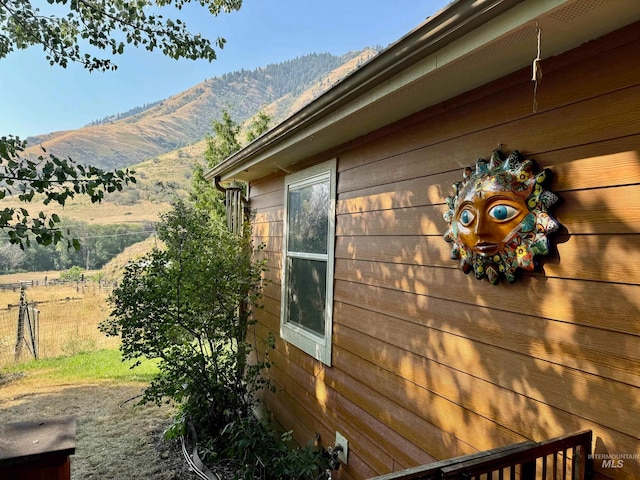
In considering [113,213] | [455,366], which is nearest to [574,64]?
[455,366]

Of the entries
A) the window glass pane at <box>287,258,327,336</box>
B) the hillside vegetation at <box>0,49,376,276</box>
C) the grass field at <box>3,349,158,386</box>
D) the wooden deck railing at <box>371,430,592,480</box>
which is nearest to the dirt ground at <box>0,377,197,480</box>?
the grass field at <box>3,349,158,386</box>

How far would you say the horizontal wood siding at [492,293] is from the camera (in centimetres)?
127

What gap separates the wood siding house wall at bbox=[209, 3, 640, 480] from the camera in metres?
1.27

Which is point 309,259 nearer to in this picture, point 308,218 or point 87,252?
point 308,218

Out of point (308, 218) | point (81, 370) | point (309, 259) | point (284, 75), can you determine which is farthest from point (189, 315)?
point (284, 75)

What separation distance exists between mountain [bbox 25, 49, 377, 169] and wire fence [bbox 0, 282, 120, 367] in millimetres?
36954

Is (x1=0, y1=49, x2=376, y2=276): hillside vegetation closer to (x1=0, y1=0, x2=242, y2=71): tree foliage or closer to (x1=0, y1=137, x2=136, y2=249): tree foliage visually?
(x1=0, y1=0, x2=242, y2=71): tree foliage

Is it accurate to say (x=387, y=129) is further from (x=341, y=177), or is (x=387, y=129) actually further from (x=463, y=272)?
(x=463, y=272)

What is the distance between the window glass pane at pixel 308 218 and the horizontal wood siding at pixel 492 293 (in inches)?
14.3

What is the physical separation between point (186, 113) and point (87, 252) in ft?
135

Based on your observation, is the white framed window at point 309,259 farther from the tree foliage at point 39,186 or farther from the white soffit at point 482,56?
the tree foliage at point 39,186

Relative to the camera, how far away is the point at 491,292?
1703 millimetres

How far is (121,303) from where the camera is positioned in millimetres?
4188

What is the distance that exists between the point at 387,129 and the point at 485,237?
3.81 feet
